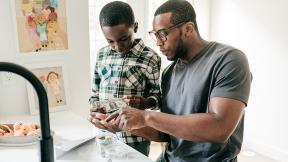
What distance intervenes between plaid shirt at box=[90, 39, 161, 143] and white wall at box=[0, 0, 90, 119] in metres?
0.42

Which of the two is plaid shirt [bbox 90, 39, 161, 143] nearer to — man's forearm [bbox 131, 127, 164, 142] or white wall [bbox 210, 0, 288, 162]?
man's forearm [bbox 131, 127, 164, 142]

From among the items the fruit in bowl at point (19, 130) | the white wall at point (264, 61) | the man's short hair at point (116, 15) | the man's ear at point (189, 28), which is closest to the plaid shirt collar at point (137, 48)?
the man's short hair at point (116, 15)

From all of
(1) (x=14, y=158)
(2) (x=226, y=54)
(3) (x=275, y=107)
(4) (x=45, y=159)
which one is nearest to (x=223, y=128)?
(2) (x=226, y=54)

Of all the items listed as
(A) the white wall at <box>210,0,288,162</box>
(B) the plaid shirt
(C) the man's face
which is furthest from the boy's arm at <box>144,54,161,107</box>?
(A) the white wall at <box>210,0,288,162</box>

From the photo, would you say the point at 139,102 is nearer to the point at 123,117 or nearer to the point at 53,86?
the point at 123,117

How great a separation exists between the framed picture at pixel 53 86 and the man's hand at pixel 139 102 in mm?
622

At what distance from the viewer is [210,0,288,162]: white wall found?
267 cm

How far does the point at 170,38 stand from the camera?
1301 mm

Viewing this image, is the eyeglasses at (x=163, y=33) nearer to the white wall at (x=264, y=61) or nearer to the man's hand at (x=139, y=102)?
the man's hand at (x=139, y=102)

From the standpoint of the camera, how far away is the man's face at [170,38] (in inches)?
51.0

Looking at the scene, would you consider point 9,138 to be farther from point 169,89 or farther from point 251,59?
point 251,59

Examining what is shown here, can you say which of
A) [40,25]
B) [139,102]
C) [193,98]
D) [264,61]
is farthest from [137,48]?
[264,61]

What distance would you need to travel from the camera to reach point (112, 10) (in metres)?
1.61

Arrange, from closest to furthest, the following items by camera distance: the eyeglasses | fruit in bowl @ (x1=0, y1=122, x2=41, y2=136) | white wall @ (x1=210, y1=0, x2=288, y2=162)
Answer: the eyeglasses < fruit in bowl @ (x1=0, y1=122, x2=41, y2=136) < white wall @ (x1=210, y1=0, x2=288, y2=162)
